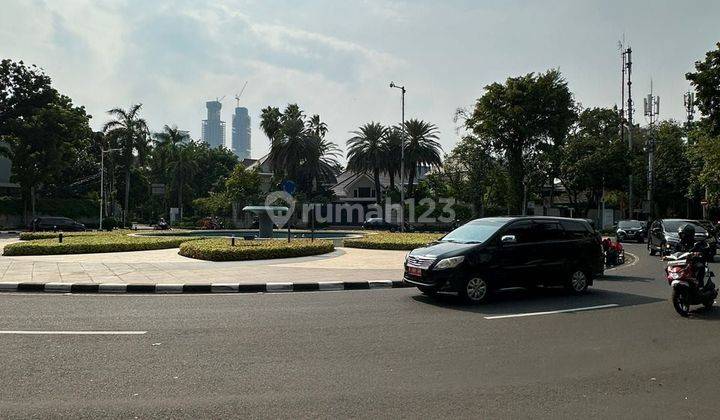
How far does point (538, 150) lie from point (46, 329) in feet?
142

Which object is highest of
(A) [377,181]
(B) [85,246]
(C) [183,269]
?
(A) [377,181]

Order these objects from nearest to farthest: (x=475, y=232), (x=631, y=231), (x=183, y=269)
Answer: (x=475, y=232)
(x=183, y=269)
(x=631, y=231)

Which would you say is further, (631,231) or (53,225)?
(53,225)

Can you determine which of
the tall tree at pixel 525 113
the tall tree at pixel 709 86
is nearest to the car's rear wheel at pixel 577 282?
the tall tree at pixel 709 86

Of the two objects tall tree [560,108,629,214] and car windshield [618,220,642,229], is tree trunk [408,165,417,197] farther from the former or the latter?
car windshield [618,220,642,229]

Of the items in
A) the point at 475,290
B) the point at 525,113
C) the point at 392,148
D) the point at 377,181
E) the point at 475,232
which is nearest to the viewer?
the point at 475,290

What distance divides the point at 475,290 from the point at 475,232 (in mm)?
1420

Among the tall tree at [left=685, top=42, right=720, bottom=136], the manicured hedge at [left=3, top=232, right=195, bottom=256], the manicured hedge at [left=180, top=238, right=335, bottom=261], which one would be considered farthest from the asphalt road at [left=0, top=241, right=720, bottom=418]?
the tall tree at [left=685, top=42, right=720, bottom=136]

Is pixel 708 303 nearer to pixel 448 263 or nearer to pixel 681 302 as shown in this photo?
pixel 681 302

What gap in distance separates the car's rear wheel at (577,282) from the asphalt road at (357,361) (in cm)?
128

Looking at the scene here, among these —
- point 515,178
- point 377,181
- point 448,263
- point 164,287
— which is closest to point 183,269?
point 164,287

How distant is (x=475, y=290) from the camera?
32.6 ft

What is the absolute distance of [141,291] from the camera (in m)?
11.7

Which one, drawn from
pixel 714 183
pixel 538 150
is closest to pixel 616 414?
pixel 714 183
